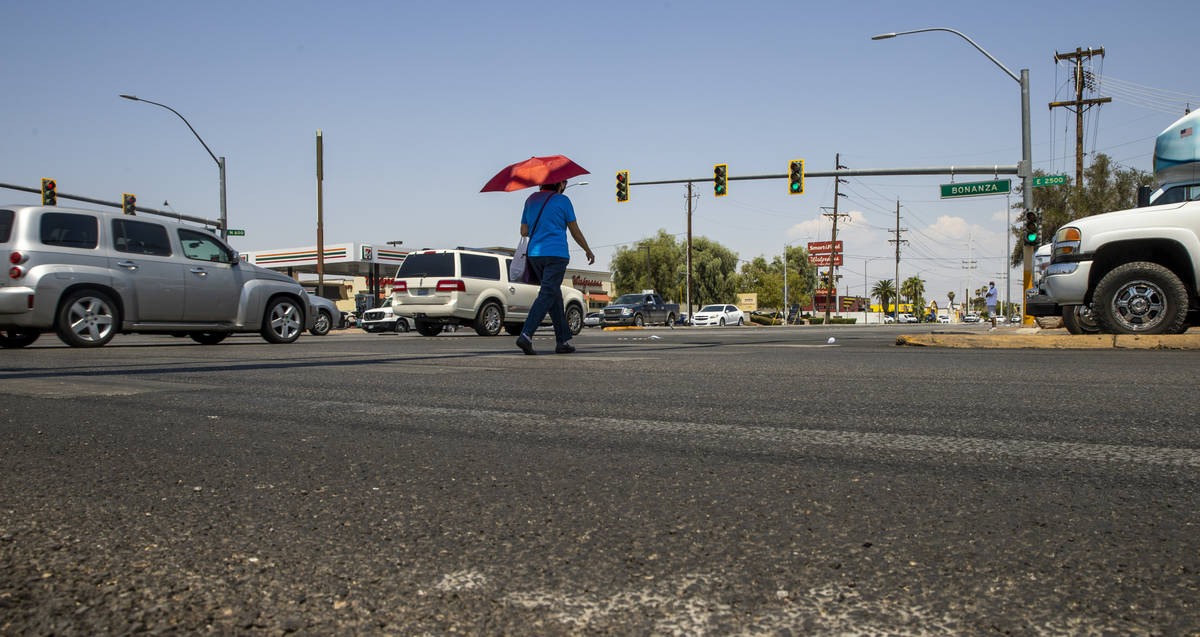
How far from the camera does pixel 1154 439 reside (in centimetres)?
292

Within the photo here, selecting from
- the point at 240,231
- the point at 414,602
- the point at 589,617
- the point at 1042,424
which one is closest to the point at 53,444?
the point at 414,602

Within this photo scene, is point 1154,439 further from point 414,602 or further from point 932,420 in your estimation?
point 414,602

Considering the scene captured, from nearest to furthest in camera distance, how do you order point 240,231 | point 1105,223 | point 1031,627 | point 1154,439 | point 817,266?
1. point 1031,627
2. point 1154,439
3. point 1105,223
4. point 240,231
5. point 817,266

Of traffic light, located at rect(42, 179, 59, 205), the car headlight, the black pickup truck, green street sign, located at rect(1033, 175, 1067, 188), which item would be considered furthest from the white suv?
the black pickup truck

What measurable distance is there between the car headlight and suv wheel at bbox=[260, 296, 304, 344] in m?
9.67

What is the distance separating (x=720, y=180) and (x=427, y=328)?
49.3 ft

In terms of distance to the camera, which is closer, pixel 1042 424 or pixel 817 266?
pixel 1042 424

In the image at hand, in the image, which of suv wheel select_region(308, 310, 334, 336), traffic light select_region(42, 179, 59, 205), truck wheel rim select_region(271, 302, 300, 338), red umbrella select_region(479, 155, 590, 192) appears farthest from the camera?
traffic light select_region(42, 179, 59, 205)

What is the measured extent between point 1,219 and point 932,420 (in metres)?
9.99

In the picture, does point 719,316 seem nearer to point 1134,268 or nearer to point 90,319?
point 1134,268

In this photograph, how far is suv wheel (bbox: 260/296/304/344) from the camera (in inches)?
459

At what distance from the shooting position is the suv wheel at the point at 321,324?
72.5 ft

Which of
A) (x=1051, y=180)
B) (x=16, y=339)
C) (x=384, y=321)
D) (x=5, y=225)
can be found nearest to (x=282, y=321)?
(x=16, y=339)

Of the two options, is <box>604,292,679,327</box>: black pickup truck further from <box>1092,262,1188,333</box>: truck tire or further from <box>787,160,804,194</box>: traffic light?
<box>1092,262,1188,333</box>: truck tire
